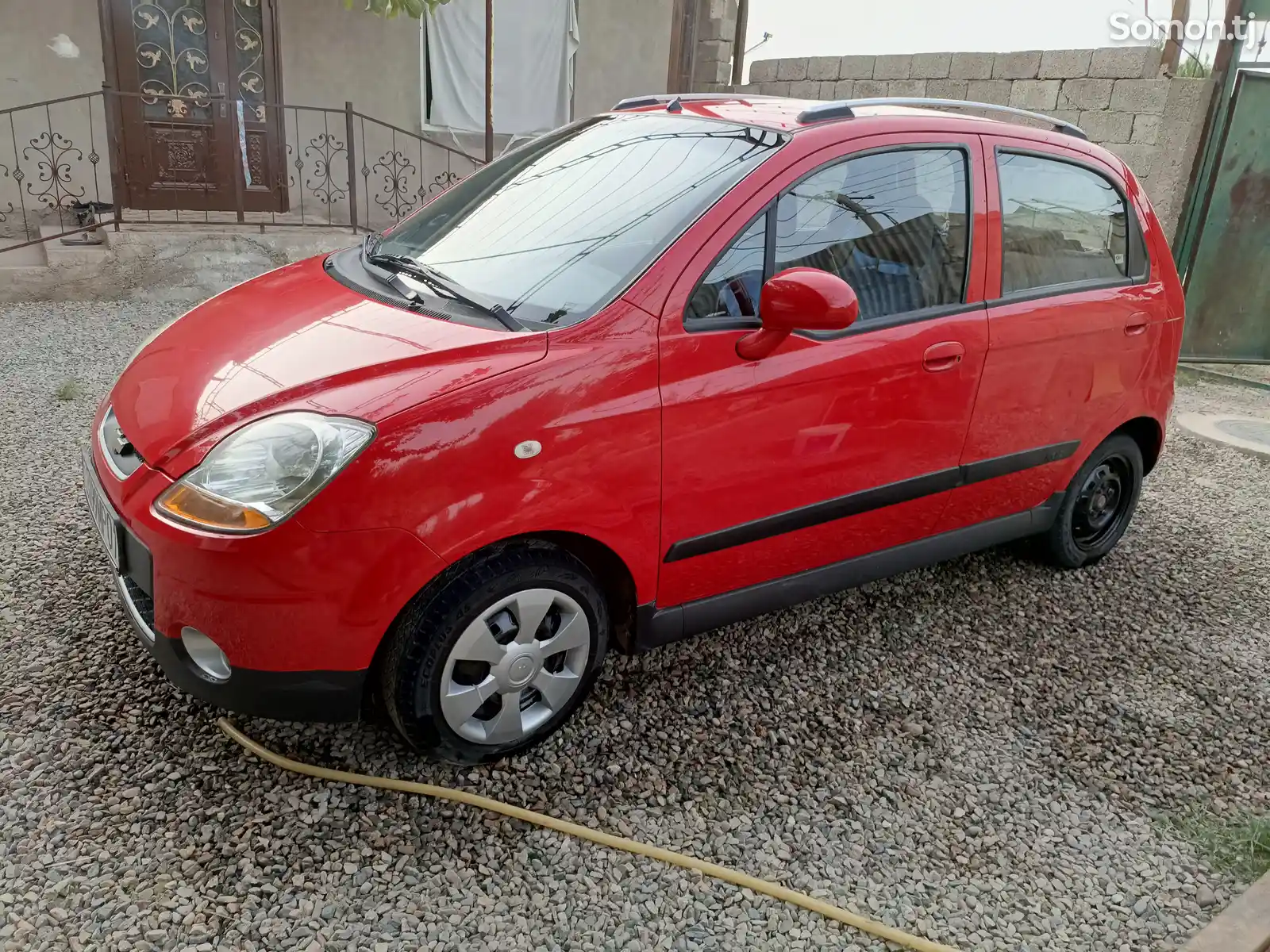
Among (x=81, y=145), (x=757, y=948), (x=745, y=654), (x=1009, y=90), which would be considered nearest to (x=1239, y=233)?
(x=1009, y=90)

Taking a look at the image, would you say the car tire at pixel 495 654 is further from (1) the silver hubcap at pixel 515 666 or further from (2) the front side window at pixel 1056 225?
(2) the front side window at pixel 1056 225

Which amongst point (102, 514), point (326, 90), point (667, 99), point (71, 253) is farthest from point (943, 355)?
point (326, 90)

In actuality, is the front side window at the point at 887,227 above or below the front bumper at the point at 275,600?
above

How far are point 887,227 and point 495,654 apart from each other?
1715mm

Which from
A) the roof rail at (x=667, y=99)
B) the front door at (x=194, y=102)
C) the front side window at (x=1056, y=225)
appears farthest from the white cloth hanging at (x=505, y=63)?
the front side window at (x=1056, y=225)

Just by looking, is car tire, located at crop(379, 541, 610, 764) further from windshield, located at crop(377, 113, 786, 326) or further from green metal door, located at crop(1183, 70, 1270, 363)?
green metal door, located at crop(1183, 70, 1270, 363)

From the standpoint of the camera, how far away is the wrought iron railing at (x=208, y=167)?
8258mm

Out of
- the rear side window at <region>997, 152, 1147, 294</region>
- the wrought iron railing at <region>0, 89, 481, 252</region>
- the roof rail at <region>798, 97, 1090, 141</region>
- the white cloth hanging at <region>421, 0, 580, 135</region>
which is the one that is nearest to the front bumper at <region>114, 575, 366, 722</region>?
the roof rail at <region>798, 97, 1090, 141</region>

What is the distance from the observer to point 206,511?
2.08 m

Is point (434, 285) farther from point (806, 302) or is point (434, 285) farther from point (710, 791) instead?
point (710, 791)

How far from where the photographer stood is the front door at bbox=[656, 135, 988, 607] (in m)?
2.48

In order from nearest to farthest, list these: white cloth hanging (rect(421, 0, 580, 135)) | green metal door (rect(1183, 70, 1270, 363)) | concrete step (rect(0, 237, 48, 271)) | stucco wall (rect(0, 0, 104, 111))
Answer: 1. green metal door (rect(1183, 70, 1270, 363))
2. concrete step (rect(0, 237, 48, 271))
3. stucco wall (rect(0, 0, 104, 111))
4. white cloth hanging (rect(421, 0, 580, 135))

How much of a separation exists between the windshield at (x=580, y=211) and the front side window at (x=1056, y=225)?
0.98 m

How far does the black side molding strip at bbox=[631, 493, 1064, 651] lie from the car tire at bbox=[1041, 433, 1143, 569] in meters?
0.13
